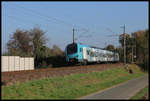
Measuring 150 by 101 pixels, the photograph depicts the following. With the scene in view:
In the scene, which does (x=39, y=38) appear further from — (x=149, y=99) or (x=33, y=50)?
(x=149, y=99)

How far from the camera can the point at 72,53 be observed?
31.7 m

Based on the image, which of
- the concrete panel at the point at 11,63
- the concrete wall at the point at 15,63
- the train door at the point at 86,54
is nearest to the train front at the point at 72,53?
the train door at the point at 86,54

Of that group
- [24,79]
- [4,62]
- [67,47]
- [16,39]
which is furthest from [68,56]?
[24,79]

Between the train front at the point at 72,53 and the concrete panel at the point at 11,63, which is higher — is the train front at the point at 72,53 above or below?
above

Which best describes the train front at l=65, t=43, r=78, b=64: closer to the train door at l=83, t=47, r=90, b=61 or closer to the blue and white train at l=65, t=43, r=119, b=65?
the blue and white train at l=65, t=43, r=119, b=65

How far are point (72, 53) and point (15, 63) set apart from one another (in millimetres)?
9221

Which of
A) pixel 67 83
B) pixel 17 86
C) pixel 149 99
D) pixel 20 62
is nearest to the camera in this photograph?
pixel 149 99

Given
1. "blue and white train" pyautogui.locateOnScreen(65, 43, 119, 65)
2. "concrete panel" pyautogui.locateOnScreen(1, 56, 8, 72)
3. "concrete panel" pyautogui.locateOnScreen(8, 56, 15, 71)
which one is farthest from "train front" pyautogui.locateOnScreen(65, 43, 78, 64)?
"concrete panel" pyautogui.locateOnScreen(1, 56, 8, 72)

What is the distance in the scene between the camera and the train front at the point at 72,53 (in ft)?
103

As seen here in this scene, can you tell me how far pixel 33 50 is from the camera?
37594 mm

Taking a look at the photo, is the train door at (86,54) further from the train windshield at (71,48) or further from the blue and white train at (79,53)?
the train windshield at (71,48)

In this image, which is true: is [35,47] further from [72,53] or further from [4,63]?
[4,63]

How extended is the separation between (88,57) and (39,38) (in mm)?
9731

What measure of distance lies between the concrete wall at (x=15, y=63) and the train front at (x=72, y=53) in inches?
243
